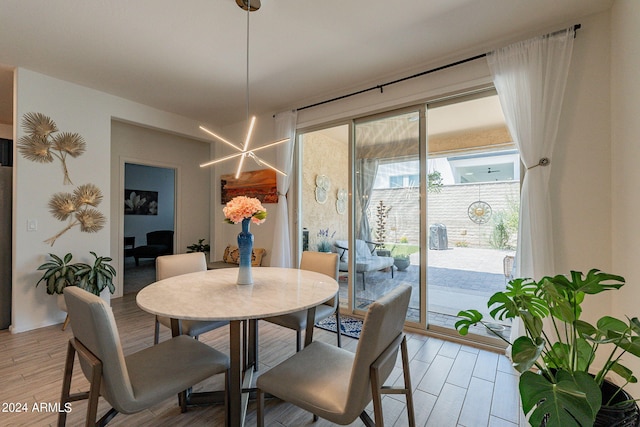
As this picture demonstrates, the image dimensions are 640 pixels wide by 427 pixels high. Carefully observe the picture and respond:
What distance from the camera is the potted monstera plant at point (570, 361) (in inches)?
34.9

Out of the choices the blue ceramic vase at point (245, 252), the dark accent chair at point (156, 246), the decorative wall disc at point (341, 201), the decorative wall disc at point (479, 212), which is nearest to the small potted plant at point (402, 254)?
the blue ceramic vase at point (245, 252)

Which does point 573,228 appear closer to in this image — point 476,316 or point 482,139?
point 476,316

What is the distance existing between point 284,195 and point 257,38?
1.93 m

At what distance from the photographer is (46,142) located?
2.99 meters

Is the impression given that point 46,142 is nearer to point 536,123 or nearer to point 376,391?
point 376,391

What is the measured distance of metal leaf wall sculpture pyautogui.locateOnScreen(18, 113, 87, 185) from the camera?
9.45ft

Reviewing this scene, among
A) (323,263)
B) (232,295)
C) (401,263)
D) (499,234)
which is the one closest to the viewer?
(232,295)

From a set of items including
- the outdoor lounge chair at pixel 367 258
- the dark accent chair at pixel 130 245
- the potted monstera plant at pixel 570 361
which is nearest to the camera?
the potted monstera plant at pixel 570 361

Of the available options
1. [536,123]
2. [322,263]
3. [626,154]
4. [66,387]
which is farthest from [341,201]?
[66,387]

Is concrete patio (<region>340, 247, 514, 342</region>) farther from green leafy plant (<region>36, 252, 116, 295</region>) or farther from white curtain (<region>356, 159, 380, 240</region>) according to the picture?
green leafy plant (<region>36, 252, 116, 295</region>)

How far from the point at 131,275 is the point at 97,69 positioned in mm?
3894

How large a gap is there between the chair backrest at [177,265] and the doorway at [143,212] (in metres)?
3.03

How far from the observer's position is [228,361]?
1.48 meters

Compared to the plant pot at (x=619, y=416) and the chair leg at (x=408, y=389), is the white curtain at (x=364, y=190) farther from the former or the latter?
the plant pot at (x=619, y=416)
